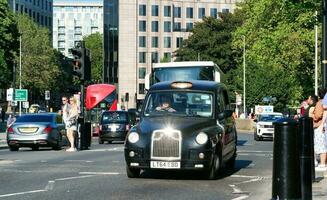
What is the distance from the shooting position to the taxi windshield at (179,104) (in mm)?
14469

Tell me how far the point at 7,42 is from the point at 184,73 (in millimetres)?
35468

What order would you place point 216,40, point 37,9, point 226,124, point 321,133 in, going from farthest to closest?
1. point 37,9
2. point 216,40
3. point 321,133
4. point 226,124

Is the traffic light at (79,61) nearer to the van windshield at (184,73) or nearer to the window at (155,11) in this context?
the van windshield at (184,73)

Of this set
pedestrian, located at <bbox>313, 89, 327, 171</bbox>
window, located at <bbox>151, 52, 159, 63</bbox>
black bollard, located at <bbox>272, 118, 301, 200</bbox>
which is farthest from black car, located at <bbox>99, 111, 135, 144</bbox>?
window, located at <bbox>151, 52, 159, 63</bbox>

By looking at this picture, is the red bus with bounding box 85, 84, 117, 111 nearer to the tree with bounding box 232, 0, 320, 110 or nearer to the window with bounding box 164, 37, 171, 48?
the tree with bounding box 232, 0, 320, 110

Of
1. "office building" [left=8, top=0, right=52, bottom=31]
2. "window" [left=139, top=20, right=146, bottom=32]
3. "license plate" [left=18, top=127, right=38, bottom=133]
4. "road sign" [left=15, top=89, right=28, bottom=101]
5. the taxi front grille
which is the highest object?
"office building" [left=8, top=0, right=52, bottom=31]

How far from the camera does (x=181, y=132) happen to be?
13.3m

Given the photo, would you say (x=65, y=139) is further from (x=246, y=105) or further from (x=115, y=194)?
(x=246, y=105)

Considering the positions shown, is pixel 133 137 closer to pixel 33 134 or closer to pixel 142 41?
pixel 33 134

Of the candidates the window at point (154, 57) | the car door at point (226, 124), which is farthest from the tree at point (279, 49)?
the window at point (154, 57)

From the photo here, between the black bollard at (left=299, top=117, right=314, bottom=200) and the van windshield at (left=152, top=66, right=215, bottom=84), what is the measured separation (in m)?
17.2

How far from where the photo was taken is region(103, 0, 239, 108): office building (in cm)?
A: 12400

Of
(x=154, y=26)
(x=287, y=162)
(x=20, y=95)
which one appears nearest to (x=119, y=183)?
(x=287, y=162)

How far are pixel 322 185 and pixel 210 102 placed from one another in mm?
3210
